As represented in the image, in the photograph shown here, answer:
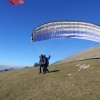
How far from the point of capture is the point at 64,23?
31.7 metres

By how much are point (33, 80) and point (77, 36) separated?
1151 cm

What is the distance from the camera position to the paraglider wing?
31688 millimetres

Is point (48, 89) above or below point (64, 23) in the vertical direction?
below

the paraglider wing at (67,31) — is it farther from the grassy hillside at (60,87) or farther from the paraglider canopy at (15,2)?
the paraglider canopy at (15,2)

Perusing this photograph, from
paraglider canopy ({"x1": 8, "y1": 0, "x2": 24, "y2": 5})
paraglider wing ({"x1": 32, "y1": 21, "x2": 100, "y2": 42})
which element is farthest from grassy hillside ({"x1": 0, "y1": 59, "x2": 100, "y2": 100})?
paraglider canopy ({"x1": 8, "y1": 0, "x2": 24, "y2": 5})

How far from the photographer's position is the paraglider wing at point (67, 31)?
104ft

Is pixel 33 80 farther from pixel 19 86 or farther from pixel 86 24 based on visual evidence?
pixel 86 24

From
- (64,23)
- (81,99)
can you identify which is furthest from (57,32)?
(81,99)

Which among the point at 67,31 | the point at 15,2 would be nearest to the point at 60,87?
the point at 15,2

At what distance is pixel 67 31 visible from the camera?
33219 mm

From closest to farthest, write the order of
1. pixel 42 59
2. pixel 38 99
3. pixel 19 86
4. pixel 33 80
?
pixel 38 99 < pixel 19 86 < pixel 33 80 < pixel 42 59

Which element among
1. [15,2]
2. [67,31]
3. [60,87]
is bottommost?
[60,87]

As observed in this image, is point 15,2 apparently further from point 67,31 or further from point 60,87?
point 67,31

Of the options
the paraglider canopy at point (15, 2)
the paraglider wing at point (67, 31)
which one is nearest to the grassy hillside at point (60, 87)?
the paraglider wing at point (67, 31)
